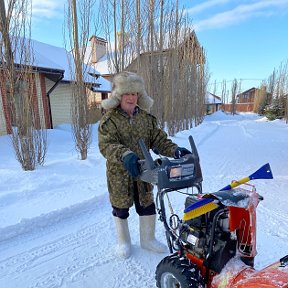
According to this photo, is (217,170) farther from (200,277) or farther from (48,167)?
(200,277)

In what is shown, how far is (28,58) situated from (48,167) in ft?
7.13

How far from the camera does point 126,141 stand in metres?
2.44

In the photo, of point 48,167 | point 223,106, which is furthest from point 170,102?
point 223,106

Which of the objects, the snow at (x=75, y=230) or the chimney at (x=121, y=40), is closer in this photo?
the snow at (x=75, y=230)

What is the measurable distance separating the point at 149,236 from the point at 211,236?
122 cm

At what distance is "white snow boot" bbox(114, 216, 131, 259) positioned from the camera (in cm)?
262

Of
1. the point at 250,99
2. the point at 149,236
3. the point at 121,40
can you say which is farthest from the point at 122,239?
the point at 250,99

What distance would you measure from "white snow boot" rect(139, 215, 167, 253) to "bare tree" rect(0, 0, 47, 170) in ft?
11.2

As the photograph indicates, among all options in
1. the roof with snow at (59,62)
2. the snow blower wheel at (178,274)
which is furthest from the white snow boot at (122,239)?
the roof with snow at (59,62)

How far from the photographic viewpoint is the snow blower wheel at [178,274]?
1690 millimetres

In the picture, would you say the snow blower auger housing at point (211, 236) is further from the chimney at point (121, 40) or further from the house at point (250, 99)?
the house at point (250, 99)

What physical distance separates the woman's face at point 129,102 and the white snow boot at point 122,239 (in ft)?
3.58

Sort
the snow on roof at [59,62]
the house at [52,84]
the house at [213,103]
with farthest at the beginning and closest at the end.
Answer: the house at [213,103]
the house at [52,84]
the snow on roof at [59,62]

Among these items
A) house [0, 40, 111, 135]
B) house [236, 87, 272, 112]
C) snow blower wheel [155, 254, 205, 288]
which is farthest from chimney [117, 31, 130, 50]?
house [236, 87, 272, 112]
